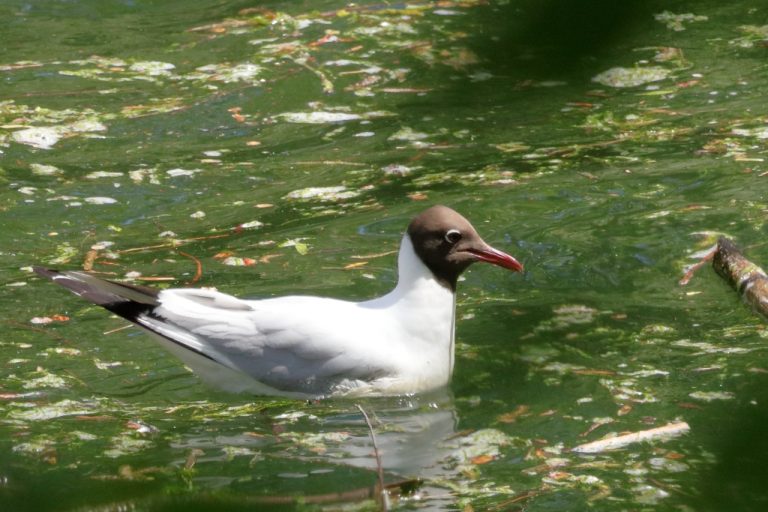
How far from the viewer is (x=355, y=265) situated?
671 centimetres

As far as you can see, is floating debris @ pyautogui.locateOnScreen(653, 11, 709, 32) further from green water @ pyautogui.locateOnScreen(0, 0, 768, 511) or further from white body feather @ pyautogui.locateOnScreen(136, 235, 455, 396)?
white body feather @ pyautogui.locateOnScreen(136, 235, 455, 396)

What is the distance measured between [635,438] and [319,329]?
1354 mm

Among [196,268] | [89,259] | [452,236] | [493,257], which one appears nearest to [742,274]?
[493,257]

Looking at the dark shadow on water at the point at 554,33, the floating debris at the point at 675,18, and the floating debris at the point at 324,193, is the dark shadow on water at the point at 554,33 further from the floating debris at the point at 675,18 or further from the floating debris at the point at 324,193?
the floating debris at the point at 324,193

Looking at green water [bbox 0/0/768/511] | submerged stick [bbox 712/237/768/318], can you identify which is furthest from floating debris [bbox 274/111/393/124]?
submerged stick [bbox 712/237/768/318]

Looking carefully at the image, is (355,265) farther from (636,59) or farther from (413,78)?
(636,59)

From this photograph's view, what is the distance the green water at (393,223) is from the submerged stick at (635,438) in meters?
0.05

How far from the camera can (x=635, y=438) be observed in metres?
4.75

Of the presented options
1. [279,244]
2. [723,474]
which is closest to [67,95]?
[279,244]

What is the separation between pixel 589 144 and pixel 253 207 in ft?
7.42

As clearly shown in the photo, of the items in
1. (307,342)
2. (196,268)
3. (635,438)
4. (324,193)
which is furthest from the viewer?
(324,193)

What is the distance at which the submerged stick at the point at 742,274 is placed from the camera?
5.77 meters

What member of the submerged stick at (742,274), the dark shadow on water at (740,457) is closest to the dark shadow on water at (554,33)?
the submerged stick at (742,274)

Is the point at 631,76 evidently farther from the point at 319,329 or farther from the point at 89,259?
the point at 319,329
